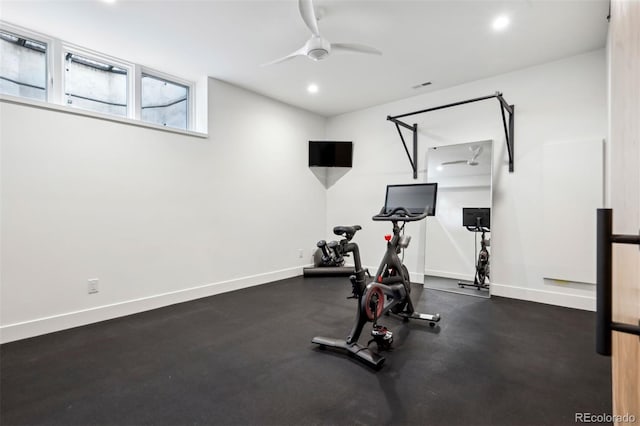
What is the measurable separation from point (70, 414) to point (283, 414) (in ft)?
4.24

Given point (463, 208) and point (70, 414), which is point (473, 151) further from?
point (70, 414)

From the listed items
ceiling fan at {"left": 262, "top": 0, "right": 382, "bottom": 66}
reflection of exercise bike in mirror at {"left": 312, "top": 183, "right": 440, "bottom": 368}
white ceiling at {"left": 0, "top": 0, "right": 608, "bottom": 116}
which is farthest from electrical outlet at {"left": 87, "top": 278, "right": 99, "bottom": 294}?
ceiling fan at {"left": 262, "top": 0, "right": 382, "bottom": 66}

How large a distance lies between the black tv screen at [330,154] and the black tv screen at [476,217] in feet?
7.75

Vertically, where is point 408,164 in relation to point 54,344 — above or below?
above

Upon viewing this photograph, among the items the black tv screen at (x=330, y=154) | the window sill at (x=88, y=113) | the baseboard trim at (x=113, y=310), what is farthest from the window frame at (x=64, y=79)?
the black tv screen at (x=330, y=154)

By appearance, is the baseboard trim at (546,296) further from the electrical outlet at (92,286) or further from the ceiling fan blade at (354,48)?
the electrical outlet at (92,286)

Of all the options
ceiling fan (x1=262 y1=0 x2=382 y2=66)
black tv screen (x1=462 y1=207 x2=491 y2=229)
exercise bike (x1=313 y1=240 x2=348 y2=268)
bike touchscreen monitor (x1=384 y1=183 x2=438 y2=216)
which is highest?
ceiling fan (x1=262 y1=0 x2=382 y2=66)

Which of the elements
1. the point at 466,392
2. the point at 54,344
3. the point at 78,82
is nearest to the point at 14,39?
the point at 78,82

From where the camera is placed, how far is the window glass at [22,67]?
2.99 m

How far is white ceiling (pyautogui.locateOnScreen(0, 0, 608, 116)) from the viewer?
2792mm

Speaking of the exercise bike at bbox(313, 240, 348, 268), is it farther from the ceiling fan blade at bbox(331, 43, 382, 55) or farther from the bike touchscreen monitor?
the ceiling fan blade at bbox(331, 43, 382, 55)

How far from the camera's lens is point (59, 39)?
10.7 feet

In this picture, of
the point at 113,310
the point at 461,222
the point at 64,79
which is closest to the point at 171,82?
the point at 64,79

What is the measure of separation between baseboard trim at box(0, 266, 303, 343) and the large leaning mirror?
290 centimetres
